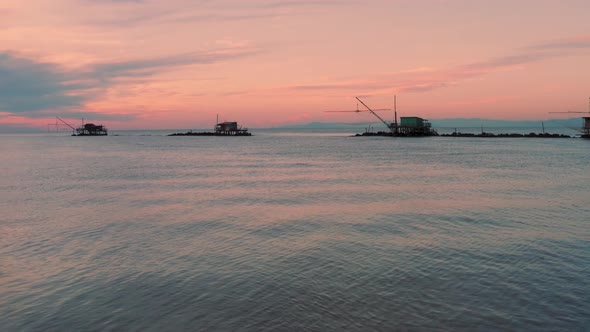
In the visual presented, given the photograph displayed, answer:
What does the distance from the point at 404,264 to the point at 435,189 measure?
20.1 m

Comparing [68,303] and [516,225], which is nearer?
[68,303]

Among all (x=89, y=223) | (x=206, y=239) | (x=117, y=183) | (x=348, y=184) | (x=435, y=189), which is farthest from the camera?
(x=117, y=183)

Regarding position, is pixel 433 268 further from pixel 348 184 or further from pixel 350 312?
pixel 348 184

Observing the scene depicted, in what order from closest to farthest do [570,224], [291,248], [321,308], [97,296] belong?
[321,308], [97,296], [291,248], [570,224]

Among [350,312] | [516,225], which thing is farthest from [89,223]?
[516,225]

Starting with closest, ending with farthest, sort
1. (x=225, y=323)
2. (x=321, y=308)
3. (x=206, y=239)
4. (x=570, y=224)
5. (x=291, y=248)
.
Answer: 1. (x=225, y=323)
2. (x=321, y=308)
3. (x=291, y=248)
4. (x=206, y=239)
5. (x=570, y=224)

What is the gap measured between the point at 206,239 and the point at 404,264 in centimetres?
831

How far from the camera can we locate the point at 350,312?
10703mm

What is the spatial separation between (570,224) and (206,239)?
1639 cm

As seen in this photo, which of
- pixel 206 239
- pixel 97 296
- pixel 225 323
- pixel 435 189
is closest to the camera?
pixel 225 323

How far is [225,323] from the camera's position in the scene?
10.3 meters

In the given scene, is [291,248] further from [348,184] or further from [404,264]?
[348,184]

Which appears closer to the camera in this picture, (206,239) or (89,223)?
→ (206,239)

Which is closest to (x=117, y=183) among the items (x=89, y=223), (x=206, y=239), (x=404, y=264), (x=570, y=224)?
(x=89, y=223)
